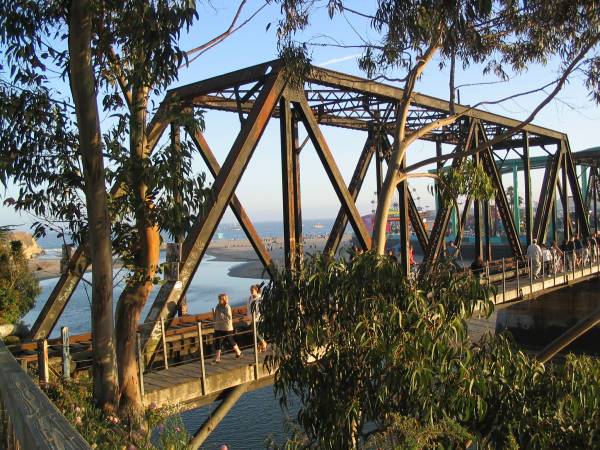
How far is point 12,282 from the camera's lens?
51.2ft

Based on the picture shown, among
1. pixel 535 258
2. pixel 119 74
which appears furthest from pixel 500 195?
pixel 119 74

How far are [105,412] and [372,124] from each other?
35.1ft

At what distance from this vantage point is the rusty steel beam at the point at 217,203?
7.79m

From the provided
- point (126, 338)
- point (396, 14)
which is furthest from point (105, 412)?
point (396, 14)

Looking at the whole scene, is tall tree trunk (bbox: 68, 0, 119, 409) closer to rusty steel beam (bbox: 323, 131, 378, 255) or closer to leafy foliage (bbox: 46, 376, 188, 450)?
leafy foliage (bbox: 46, 376, 188, 450)

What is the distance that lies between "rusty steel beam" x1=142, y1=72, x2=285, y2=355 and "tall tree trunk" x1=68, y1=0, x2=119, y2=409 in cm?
167

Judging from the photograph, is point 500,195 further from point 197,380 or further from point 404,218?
point 197,380

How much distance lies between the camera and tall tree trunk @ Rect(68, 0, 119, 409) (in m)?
5.57

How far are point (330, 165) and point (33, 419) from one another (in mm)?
9082

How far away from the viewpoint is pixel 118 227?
6.72 meters

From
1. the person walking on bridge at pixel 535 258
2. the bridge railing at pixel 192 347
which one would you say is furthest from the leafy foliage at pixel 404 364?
the person walking on bridge at pixel 535 258

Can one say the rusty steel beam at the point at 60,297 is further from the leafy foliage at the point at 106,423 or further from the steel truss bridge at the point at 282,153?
the leafy foliage at the point at 106,423

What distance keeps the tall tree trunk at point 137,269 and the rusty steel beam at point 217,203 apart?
3.21 ft

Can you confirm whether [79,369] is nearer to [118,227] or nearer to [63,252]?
[63,252]
